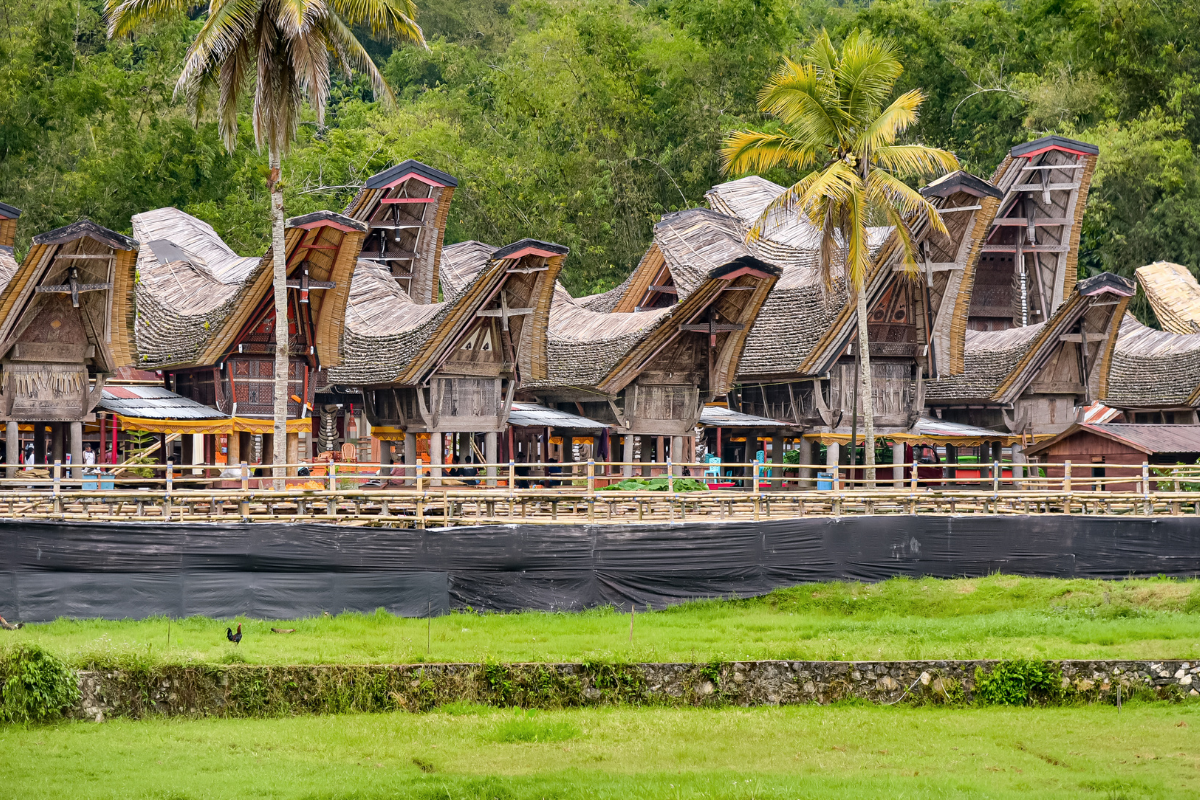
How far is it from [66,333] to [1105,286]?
24.8 m

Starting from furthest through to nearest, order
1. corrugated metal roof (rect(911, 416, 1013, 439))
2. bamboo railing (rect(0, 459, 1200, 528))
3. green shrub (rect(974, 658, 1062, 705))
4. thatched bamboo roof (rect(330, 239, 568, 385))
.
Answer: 1. corrugated metal roof (rect(911, 416, 1013, 439))
2. thatched bamboo roof (rect(330, 239, 568, 385))
3. bamboo railing (rect(0, 459, 1200, 528))
4. green shrub (rect(974, 658, 1062, 705))

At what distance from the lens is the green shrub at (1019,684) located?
19469mm

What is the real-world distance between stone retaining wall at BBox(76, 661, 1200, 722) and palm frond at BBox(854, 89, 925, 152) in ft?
51.0

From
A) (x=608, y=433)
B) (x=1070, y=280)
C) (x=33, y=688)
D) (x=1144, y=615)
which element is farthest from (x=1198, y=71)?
(x=33, y=688)

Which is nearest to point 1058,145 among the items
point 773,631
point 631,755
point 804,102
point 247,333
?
point 804,102

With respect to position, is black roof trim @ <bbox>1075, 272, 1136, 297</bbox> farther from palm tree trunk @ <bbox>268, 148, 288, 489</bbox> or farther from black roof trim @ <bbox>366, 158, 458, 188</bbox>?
palm tree trunk @ <bbox>268, 148, 288, 489</bbox>

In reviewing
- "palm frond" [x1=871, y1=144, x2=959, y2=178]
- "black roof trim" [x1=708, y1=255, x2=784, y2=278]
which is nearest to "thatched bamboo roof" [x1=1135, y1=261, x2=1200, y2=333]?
"palm frond" [x1=871, y1=144, x2=959, y2=178]

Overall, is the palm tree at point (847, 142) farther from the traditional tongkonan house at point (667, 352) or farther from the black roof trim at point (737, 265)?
the traditional tongkonan house at point (667, 352)

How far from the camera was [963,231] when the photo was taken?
37469 millimetres

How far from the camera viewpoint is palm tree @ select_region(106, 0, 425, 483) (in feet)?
92.8

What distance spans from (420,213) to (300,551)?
16.4m

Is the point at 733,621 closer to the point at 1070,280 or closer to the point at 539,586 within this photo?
the point at 539,586

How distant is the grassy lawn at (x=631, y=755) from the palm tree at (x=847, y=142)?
Result: 46.3 ft

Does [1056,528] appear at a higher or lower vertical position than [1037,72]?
lower
